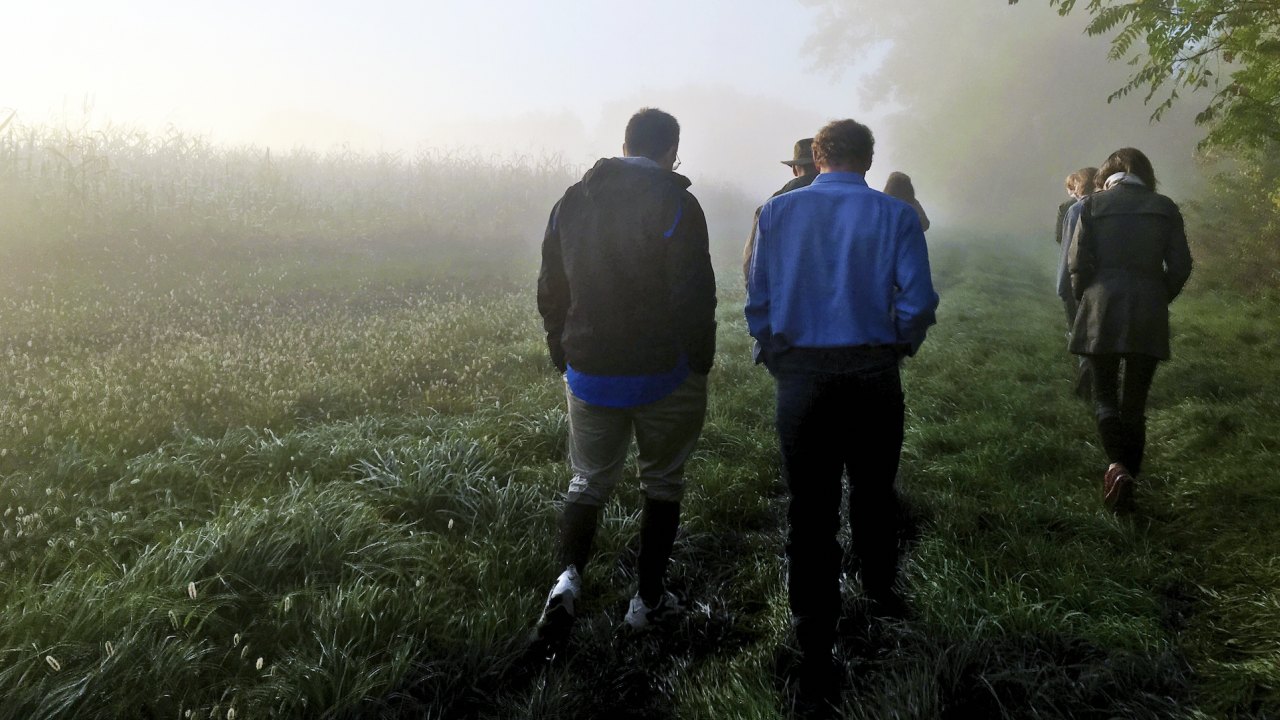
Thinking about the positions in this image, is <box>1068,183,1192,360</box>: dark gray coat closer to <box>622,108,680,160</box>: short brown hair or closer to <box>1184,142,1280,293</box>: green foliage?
<box>622,108,680,160</box>: short brown hair

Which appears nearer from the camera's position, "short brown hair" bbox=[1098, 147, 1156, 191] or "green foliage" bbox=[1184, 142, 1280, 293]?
"short brown hair" bbox=[1098, 147, 1156, 191]

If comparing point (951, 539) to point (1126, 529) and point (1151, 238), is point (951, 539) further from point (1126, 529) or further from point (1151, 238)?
point (1151, 238)

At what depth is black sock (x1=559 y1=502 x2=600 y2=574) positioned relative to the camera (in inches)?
123

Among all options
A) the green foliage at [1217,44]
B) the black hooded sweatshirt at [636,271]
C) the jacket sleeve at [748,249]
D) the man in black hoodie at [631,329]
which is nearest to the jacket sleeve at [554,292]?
the man in black hoodie at [631,329]

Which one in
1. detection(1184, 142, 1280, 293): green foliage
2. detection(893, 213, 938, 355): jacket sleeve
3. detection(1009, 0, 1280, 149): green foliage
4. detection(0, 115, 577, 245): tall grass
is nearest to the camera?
detection(893, 213, 938, 355): jacket sleeve

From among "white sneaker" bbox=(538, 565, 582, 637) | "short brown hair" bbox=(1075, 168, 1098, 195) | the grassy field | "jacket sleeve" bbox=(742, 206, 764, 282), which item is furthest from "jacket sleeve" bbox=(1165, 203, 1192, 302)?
"white sneaker" bbox=(538, 565, 582, 637)

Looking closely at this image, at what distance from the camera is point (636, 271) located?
9.40ft

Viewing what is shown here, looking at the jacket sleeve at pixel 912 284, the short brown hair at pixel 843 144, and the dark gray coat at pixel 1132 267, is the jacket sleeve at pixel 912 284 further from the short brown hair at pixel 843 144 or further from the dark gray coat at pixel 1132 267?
the dark gray coat at pixel 1132 267

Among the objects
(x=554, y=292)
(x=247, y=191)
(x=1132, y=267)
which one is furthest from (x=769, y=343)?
(x=247, y=191)

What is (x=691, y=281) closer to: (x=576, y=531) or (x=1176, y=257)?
(x=576, y=531)

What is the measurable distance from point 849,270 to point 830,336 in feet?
0.90

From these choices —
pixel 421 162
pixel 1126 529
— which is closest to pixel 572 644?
pixel 1126 529

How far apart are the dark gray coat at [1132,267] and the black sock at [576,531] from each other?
138 inches

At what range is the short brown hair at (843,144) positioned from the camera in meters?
2.78
